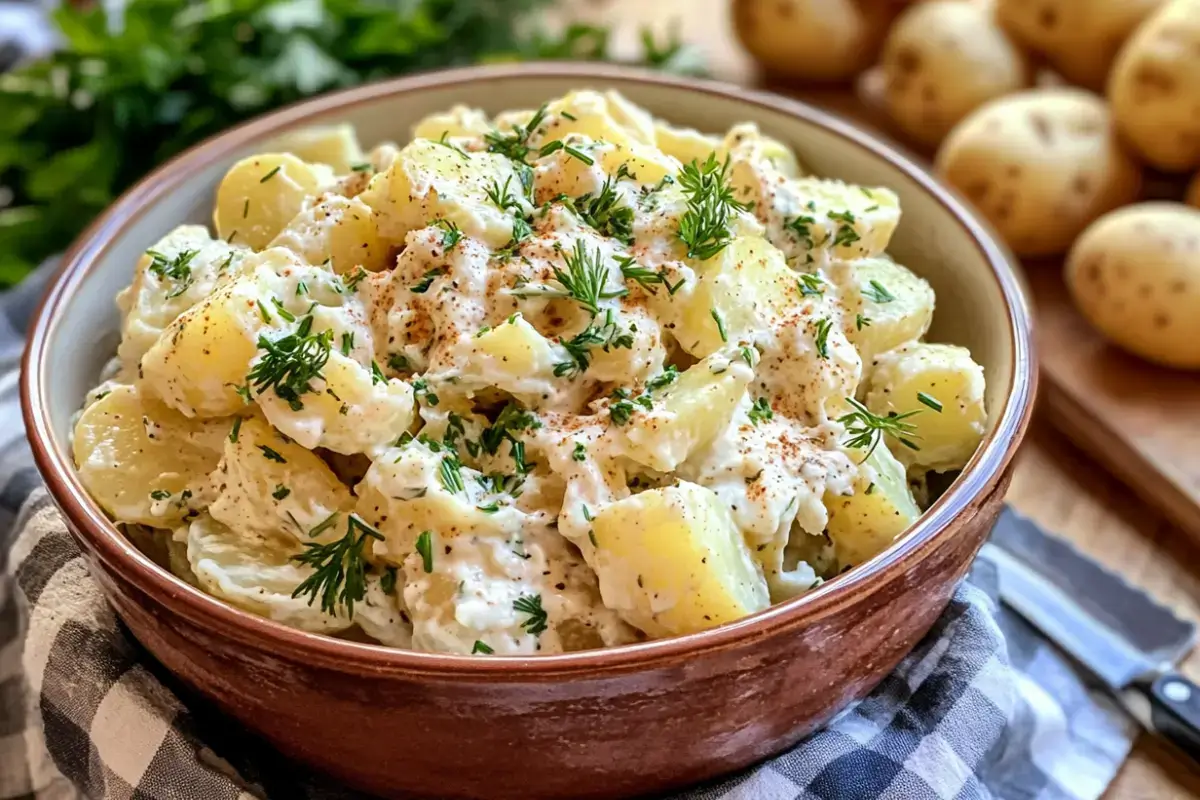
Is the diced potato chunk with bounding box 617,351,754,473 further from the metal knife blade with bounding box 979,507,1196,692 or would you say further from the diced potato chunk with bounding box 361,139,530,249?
the metal knife blade with bounding box 979,507,1196,692

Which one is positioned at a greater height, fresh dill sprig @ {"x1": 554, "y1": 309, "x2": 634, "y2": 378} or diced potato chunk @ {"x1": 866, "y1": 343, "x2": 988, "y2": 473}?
fresh dill sprig @ {"x1": 554, "y1": 309, "x2": 634, "y2": 378}

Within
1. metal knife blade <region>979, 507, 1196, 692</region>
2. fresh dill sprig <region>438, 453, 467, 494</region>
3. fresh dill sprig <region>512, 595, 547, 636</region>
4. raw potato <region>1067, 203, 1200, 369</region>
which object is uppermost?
fresh dill sprig <region>438, 453, 467, 494</region>

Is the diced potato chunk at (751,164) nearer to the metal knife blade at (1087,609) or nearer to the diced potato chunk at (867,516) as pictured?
the diced potato chunk at (867,516)

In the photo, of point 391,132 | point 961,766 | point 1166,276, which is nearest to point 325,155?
point 391,132

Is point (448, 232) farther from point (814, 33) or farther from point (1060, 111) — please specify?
point (814, 33)

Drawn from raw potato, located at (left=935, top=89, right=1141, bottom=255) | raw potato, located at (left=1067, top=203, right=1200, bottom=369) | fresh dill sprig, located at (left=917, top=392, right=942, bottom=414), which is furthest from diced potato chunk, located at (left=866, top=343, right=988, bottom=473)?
raw potato, located at (left=935, top=89, right=1141, bottom=255)

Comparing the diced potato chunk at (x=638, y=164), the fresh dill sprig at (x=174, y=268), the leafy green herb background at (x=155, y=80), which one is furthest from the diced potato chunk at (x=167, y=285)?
the leafy green herb background at (x=155, y=80)

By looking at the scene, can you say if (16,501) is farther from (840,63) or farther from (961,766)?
(840,63)
